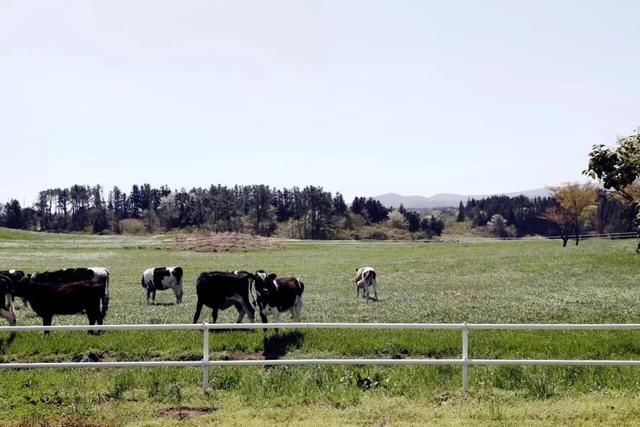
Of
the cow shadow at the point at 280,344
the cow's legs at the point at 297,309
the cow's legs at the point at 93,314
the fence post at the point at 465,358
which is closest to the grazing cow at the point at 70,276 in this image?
the cow's legs at the point at 93,314

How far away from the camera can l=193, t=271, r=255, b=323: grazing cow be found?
794 inches

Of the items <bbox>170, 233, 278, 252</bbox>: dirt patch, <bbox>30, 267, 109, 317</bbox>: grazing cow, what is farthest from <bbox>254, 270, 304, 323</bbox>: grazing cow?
<bbox>170, 233, 278, 252</bbox>: dirt patch

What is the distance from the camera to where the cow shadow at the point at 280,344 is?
15819 millimetres

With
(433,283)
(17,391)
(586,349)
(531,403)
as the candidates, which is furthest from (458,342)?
(433,283)

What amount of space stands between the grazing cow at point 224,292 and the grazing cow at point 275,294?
1.05 metres

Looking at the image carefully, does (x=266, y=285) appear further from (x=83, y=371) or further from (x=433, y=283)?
(x=433, y=283)

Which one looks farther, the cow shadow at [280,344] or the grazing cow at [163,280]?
the grazing cow at [163,280]

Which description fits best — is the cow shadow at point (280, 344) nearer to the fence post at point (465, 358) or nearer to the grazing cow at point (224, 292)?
the grazing cow at point (224, 292)

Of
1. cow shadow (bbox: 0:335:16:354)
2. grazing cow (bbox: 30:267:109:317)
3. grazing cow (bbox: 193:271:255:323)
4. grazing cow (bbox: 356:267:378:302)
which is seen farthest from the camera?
grazing cow (bbox: 356:267:378:302)

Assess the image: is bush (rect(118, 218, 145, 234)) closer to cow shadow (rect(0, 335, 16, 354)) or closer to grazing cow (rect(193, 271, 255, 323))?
grazing cow (rect(193, 271, 255, 323))

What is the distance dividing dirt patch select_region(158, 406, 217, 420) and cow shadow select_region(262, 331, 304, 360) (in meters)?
4.70

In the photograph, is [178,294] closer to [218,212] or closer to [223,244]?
[223,244]

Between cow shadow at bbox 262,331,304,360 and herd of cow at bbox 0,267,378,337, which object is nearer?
cow shadow at bbox 262,331,304,360

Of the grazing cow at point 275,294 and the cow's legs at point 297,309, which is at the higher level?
the grazing cow at point 275,294
